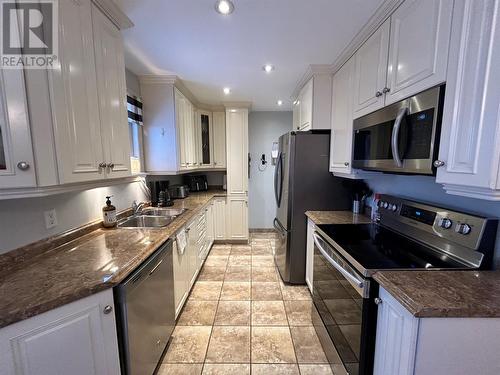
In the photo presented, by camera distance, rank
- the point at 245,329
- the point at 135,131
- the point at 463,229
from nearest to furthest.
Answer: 1. the point at 463,229
2. the point at 245,329
3. the point at 135,131

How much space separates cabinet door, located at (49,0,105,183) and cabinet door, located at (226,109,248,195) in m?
2.46

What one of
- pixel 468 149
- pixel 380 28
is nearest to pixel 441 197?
pixel 468 149

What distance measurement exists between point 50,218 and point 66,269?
1.45ft

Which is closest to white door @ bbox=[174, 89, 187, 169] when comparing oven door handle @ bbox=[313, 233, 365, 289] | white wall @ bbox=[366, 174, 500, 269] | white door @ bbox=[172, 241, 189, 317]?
white door @ bbox=[172, 241, 189, 317]

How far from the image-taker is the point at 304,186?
2418 mm

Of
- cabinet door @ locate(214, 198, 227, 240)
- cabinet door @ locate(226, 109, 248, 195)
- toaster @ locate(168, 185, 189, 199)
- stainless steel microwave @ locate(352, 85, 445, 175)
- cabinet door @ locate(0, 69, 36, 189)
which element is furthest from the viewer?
cabinet door @ locate(214, 198, 227, 240)

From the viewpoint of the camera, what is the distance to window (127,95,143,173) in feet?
7.94

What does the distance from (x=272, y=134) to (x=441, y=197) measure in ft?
10.6

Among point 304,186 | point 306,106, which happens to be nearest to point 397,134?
point 304,186

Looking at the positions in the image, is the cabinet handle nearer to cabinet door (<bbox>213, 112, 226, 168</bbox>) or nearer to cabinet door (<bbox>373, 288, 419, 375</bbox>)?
cabinet door (<bbox>373, 288, 419, 375</bbox>)

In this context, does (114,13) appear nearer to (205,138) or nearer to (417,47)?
(417,47)

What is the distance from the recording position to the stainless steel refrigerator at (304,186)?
7.84ft

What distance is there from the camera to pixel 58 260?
1.23 m

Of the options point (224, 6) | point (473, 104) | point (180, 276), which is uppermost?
point (224, 6)
